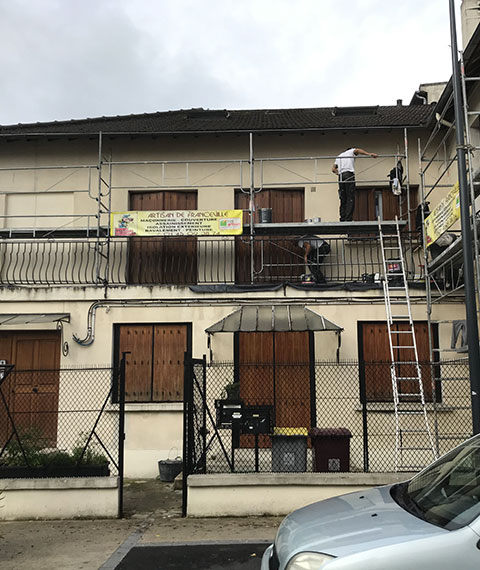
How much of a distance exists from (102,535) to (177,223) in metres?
6.91

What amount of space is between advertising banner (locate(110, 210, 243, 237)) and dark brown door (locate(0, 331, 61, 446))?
2.77m

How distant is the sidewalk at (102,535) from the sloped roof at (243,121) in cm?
855

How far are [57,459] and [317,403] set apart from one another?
17.3ft

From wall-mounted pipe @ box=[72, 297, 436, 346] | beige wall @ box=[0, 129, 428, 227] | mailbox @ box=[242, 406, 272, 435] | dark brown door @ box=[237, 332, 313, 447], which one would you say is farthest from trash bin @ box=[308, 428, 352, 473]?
beige wall @ box=[0, 129, 428, 227]

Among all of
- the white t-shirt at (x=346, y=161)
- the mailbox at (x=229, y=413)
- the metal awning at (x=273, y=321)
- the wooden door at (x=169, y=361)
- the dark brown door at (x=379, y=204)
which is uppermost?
the white t-shirt at (x=346, y=161)

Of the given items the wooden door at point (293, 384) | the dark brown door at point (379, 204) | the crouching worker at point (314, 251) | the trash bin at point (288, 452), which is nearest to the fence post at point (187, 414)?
the trash bin at point (288, 452)

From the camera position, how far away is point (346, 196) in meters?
13.0

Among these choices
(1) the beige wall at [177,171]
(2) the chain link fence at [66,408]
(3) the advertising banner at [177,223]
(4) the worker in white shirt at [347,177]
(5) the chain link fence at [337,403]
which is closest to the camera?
(5) the chain link fence at [337,403]

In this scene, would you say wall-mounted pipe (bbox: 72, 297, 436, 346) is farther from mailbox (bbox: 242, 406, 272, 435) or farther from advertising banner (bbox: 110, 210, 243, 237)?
mailbox (bbox: 242, 406, 272, 435)

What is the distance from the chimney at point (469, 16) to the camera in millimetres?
12684

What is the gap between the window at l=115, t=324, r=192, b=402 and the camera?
39.8ft

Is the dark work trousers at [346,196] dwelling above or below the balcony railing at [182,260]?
above

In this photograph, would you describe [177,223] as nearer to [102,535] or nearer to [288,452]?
[288,452]

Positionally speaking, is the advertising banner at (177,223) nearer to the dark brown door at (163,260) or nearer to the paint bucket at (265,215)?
the dark brown door at (163,260)
